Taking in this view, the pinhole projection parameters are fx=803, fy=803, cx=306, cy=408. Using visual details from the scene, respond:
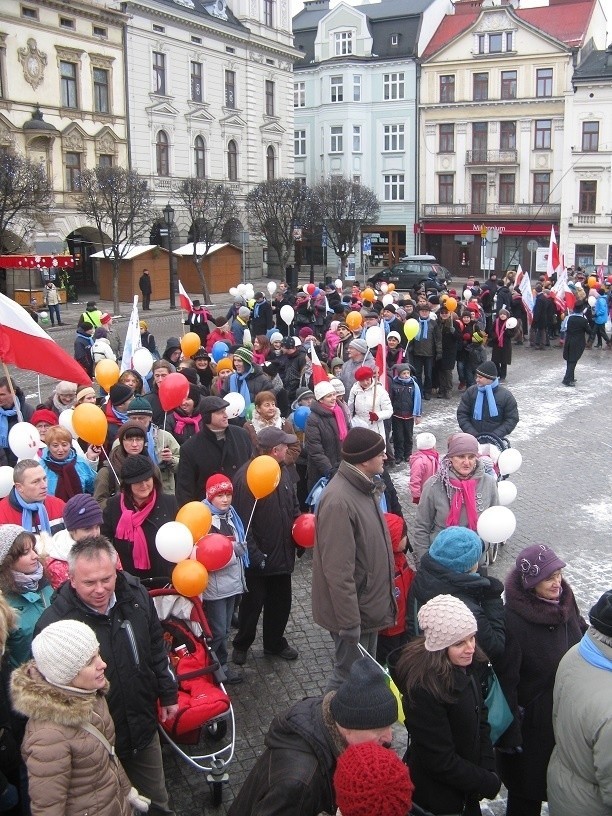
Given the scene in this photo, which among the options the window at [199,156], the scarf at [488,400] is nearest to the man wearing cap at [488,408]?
the scarf at [488,400]

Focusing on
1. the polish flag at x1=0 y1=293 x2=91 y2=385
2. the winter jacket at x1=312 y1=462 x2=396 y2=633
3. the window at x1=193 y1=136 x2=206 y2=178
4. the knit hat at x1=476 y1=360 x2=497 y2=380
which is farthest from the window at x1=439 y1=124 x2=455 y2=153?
the winter jacket at x1=312 y1=462 x2=396 y2=633

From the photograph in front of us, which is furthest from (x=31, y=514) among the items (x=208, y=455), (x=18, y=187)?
(x=18, y=187)

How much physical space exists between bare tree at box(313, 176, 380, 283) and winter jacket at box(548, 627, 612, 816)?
39.0 metres

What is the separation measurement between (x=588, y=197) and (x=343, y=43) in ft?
62.3

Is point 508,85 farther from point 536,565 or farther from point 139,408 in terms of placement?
point 536,565

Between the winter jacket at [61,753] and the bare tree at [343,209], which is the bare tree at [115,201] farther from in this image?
the winter jacket at [61,753]

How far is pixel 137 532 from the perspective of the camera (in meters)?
4.89

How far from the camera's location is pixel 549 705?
3.80 metres

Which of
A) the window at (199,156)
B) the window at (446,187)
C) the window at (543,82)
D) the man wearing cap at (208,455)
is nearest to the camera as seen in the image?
the man wearing cap at (208,455)

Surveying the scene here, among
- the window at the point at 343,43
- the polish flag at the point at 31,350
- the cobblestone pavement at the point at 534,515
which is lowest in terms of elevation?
the cobblestone pavement at the point at 534,515

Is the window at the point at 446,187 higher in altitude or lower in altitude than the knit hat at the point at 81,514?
higher

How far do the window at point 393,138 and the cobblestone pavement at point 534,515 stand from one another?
118ft

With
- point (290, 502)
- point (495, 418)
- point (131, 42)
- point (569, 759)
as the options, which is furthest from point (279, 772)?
point (131, 42)

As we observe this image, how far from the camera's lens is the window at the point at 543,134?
47.1 meters
